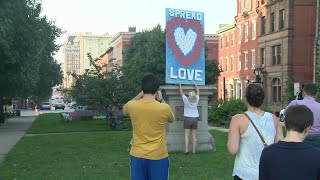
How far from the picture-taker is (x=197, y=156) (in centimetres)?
1212

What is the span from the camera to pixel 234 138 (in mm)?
4430

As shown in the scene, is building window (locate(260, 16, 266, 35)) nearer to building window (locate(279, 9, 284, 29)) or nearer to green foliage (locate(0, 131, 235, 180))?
building window (locate(279, 9, 284, 29))

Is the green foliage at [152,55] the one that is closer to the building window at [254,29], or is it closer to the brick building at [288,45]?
the building window at [254,29]

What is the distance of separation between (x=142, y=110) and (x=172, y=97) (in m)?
7.49

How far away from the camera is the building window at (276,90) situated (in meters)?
51.3

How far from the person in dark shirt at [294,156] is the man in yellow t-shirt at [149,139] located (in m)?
2.41

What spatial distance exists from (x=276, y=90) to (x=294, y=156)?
5053 cm

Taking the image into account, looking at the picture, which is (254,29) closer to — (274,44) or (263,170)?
(274,44)

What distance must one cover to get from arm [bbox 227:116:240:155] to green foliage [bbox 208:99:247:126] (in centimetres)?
2317

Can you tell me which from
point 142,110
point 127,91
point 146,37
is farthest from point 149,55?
point 142,110

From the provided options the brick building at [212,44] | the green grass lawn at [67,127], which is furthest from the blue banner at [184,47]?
the brick building at [212,44]

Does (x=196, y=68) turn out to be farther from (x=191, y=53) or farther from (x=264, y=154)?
(x=264, y=154)

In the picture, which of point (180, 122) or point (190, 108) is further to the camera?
point (180, 122)

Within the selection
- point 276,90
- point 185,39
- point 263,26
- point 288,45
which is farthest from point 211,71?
point 185,39
